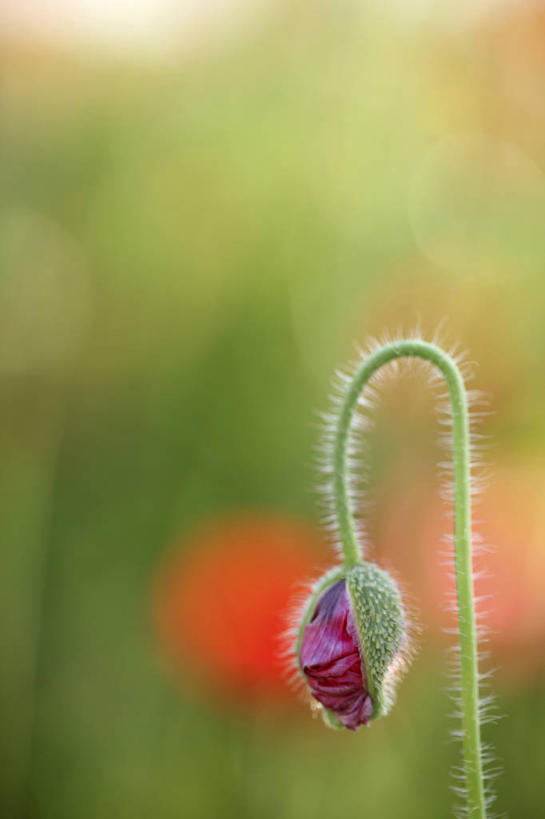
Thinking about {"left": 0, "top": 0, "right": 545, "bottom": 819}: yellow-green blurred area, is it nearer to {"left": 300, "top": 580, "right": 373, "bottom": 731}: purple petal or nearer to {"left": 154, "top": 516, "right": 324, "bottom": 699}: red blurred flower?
{"left": 154, "top": 516, "right": 324, "bottom": 699}: red blurred flower

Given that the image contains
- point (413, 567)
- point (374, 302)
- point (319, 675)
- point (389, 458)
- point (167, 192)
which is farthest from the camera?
point (167, 192)

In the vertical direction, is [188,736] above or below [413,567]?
below

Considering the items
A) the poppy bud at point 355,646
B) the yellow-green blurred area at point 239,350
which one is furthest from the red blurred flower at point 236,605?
the poppy bud at point 355,646

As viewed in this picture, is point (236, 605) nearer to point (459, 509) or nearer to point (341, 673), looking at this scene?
point (341, 673)

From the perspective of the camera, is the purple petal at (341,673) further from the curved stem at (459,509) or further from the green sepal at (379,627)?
the curved stem at (459,509)

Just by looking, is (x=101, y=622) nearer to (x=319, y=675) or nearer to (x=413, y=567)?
(x=413, y=567)

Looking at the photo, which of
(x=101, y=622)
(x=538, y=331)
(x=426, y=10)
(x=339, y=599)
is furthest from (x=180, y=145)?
(x=339, y=599)

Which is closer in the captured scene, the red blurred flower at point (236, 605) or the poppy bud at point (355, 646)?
the poppy bud at point (355, 646)
